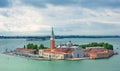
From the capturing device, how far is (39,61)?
91.4 feet

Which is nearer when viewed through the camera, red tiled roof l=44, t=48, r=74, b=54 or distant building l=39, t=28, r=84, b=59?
distant building l=39, t=28, r=84, b=59

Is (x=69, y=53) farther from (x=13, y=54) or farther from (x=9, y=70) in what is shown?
(x=9, y=70)

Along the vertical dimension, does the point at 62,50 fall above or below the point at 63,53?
above

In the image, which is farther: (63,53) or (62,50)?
(62,50)

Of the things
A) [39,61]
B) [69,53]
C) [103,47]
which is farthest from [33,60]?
Answer: [103,47]

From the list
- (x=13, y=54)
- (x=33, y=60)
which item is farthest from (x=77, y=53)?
(x=13, y=54)

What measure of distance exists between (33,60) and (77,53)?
11.4ft

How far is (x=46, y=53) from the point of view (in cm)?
3061

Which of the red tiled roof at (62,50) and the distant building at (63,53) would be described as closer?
the distant building at (63,53)

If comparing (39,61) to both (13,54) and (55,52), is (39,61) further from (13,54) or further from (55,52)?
(13,54)

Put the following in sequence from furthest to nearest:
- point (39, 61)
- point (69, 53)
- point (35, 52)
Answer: point (35, 52), point (69, 53), point (39, 61)

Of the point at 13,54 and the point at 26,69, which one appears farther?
the point at 13,54

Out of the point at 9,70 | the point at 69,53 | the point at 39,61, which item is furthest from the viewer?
the point at 69,53

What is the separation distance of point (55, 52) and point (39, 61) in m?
2.47
